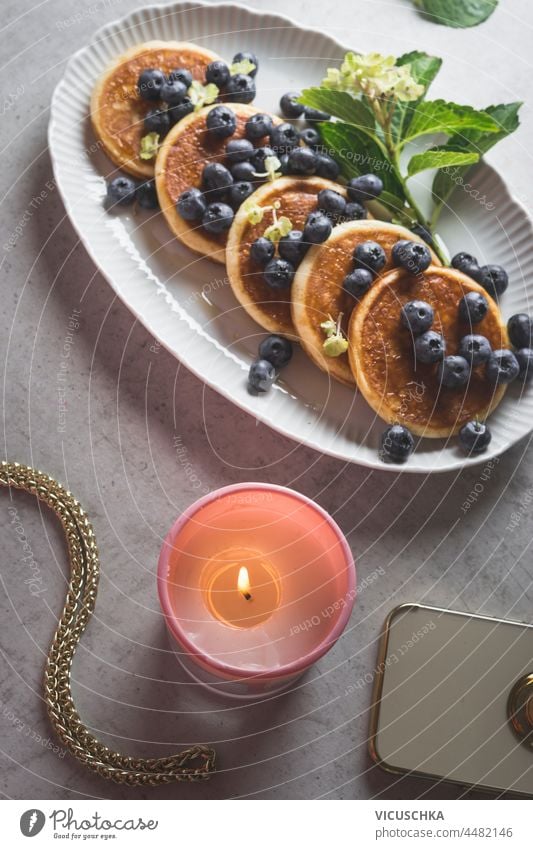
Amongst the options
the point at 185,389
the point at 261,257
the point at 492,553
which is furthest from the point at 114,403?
the point at 492,553

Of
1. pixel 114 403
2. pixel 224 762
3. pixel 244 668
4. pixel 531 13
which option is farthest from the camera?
pixel 531 13

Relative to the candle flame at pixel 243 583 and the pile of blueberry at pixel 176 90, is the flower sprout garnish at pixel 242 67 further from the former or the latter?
the candle flame at pixel 243 583

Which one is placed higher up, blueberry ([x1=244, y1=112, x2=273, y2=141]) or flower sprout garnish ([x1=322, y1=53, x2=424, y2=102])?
flower sprout garnish ([x1=322, y1=53, x2=424, y2=102])

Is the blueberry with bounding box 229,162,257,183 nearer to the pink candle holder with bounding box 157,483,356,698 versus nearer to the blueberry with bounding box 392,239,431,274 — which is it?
the blueberry with bounding box 392,239,431,274

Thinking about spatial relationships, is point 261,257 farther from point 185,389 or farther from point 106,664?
point 106,664

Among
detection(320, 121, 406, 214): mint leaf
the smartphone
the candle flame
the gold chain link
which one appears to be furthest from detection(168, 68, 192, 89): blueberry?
the smartphone

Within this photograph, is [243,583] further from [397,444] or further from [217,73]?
[217,73]
